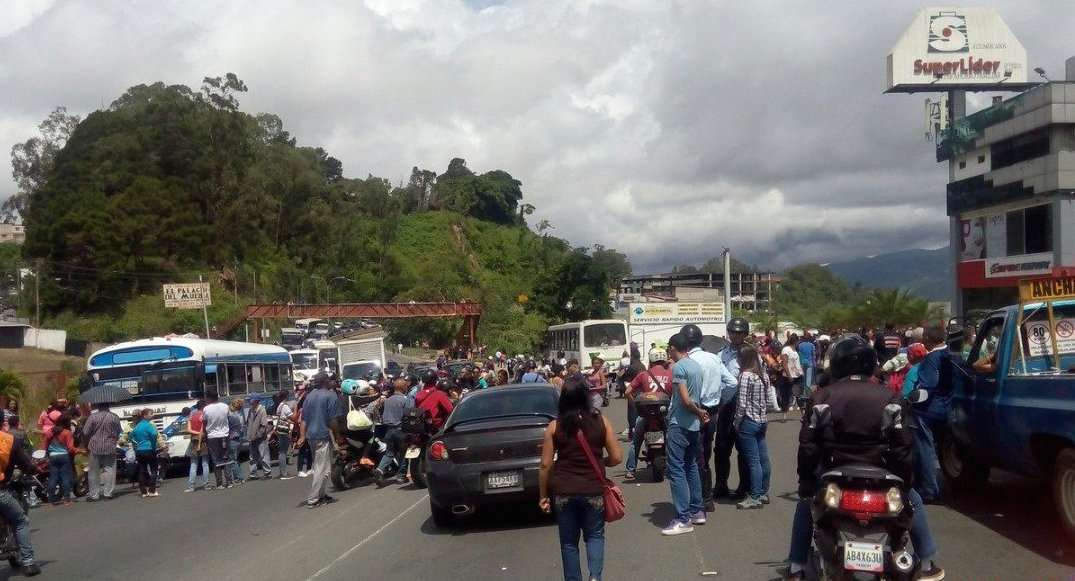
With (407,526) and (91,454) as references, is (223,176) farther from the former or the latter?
(407,526)

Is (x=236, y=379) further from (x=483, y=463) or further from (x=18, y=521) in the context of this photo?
(x=483, y=463)

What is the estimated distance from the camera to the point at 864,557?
5703 mm

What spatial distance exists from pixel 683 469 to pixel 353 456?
7126mm

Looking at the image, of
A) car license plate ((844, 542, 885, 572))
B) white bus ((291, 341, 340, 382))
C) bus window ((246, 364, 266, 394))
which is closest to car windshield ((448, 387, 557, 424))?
car license plate ((844, 542, 885, 572))

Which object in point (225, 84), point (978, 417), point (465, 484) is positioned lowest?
point (465, 484)

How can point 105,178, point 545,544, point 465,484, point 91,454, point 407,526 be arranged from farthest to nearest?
point 105,178 < point 91,454 < point 407,526 < point 465,484 < point 545,544

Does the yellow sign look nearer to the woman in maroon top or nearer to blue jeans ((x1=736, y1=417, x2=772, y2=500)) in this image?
blue jeans ((x1=736, y1=417, x2=772, y2=500))

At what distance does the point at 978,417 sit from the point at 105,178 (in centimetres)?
7689

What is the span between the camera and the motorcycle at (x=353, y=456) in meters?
14.4

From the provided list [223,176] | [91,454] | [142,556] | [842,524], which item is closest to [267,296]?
[223,176]

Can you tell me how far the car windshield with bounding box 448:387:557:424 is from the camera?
10.9 meters

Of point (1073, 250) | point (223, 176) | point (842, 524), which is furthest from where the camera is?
point (223, 176)

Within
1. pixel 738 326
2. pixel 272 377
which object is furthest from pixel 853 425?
pixel 272 377

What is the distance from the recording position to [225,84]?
279 ft
